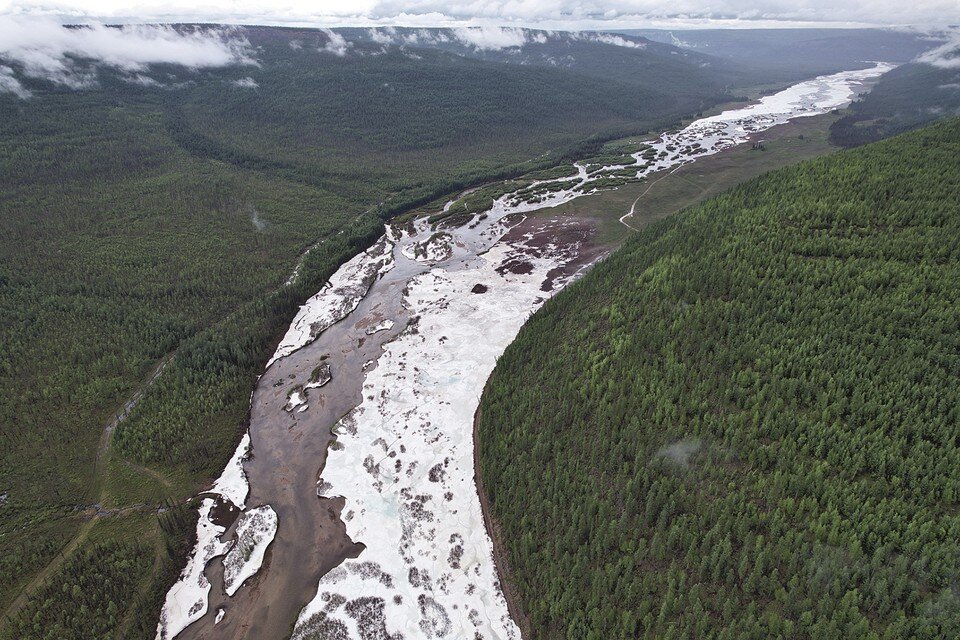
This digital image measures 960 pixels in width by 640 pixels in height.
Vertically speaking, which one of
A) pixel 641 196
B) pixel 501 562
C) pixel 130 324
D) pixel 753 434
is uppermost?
pixel 753 434

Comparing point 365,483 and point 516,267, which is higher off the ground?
point 365,483

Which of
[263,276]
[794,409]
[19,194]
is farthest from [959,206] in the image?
[19,194]

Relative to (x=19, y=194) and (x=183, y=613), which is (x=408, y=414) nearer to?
(x=183, y=613)

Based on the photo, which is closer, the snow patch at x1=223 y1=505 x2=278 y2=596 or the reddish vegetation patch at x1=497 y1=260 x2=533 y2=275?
the snow patch at x1=223 y1=505 x2=278 y2=596

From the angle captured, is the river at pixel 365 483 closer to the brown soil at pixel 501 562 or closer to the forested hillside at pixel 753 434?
the brown soil at pixel 501 562

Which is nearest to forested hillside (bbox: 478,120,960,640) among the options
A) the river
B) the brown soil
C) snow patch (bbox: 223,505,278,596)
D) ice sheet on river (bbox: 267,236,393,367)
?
the brown soil

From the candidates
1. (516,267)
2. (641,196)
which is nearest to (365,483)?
(516,267)

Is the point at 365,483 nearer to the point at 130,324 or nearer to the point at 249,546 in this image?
the point at 249,546

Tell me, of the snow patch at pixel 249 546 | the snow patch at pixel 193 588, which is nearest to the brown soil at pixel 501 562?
the snow patch at pixel 249 546

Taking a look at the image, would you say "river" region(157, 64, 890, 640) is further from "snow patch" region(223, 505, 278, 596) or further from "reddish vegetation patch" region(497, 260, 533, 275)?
"reddish vegetation patch" region(497, 260, 533, 275)
